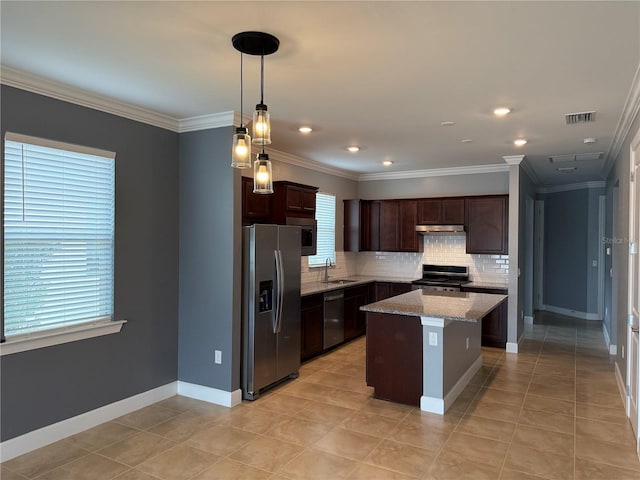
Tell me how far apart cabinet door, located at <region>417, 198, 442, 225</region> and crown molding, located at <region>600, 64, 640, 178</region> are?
2.28 m

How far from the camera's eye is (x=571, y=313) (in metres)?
8.76

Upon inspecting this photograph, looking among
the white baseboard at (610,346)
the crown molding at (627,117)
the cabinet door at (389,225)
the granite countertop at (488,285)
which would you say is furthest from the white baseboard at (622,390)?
the cabinet door at (389,225)

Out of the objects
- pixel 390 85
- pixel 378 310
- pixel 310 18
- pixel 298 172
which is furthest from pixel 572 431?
pixel 298 172

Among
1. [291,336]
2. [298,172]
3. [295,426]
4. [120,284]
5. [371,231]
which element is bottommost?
[295,426]

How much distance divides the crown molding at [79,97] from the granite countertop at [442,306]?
8.49 feet

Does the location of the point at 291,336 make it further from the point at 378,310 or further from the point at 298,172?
the point at 298,172

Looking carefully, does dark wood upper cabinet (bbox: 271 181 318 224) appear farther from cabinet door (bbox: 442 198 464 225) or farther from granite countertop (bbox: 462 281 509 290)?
granite countertop (bbox: 462 281 509 290)

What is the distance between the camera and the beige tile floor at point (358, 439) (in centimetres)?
295

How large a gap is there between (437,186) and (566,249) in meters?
3.61

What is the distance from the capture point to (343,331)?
20.5 ft

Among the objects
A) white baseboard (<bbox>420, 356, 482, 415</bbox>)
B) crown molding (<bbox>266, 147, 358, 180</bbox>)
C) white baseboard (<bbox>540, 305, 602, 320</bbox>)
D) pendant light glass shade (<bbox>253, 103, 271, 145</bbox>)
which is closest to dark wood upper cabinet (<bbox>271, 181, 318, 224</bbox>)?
crown molding (<bbox>266, 147, 358, 180</bbox>)

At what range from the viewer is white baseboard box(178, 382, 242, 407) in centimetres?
408

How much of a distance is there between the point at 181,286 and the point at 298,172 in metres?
2.61

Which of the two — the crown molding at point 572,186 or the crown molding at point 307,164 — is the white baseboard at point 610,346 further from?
the crown molding at point 307,164
